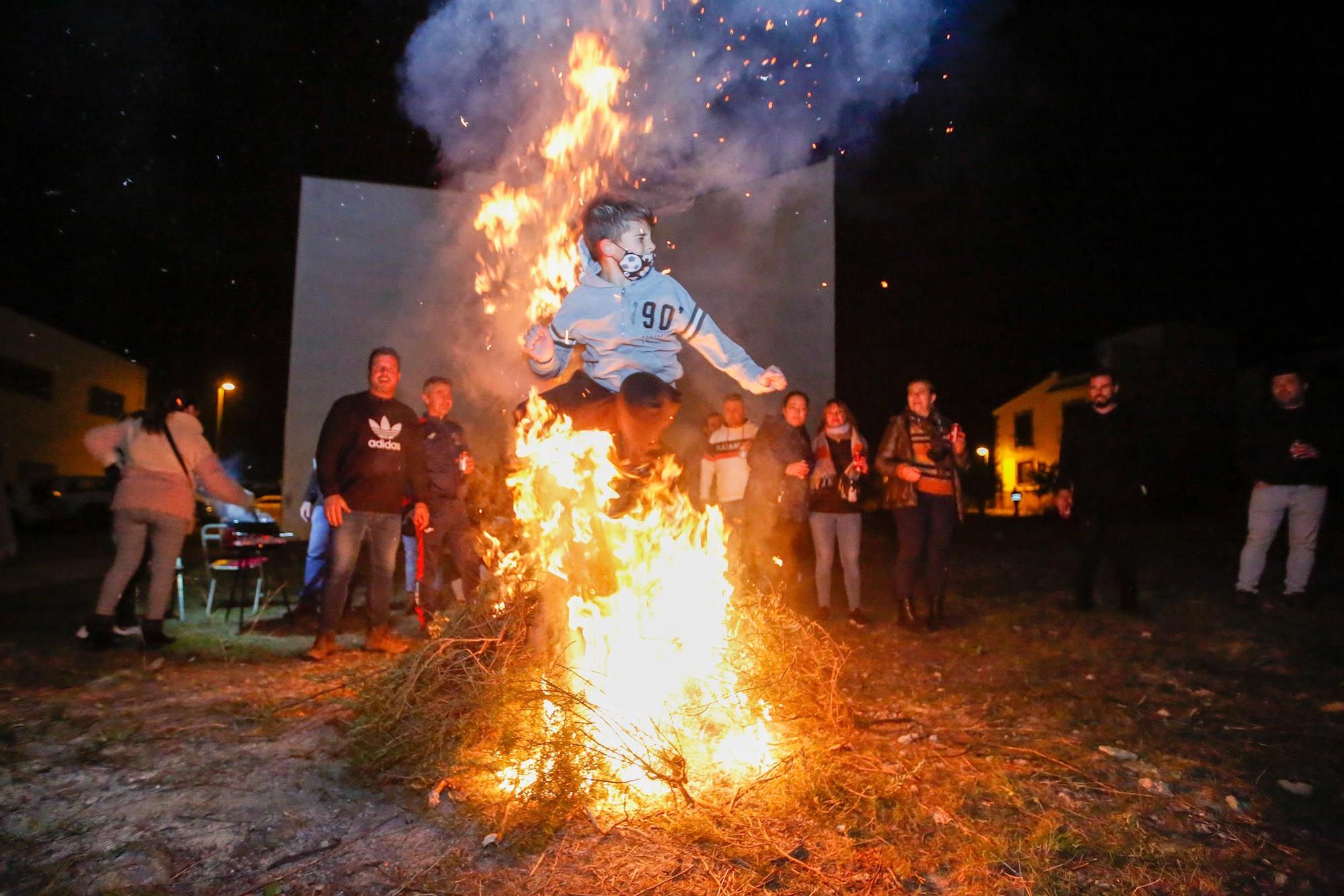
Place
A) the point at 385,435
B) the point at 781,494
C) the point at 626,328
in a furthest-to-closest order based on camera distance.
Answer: the point at 781,494 → the point at 385,435 → the point at 626,328

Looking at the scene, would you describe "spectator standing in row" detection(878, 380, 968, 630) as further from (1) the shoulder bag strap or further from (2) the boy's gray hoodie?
(1) the shoulder bag strap

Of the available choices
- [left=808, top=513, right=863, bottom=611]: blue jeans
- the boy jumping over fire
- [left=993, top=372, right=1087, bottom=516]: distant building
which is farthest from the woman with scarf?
[left=993, top=372, right=1087, bottom=516]: distant building

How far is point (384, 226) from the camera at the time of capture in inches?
359

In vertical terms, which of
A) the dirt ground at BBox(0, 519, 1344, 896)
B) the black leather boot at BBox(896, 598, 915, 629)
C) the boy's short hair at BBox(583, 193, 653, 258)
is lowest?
the dirt ground at BBox(0, 519, 1344, 896)

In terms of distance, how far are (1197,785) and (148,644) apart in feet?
20.6

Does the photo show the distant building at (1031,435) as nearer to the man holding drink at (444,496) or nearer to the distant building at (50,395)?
the man holding drink at (444,496)

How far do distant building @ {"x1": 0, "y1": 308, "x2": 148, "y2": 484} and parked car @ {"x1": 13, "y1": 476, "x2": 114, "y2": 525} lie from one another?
413 centimetres

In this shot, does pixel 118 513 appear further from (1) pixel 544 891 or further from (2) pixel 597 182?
(1) pixel 544 891

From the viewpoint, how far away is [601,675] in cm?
343

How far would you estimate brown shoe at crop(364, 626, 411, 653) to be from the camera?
543cm

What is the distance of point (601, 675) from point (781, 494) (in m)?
3.48

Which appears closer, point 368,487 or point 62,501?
point 368,487

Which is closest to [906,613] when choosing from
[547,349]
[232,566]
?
[547,349]

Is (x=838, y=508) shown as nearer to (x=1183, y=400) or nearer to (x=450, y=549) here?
(x=450, y=549)
